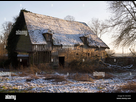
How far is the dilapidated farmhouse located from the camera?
54.5 feet

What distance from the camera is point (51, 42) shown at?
17562 mm

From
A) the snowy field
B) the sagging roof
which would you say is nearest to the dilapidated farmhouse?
the sagging roof

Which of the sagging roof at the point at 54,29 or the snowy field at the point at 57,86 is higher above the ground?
the sagging roof at the point at 54,29

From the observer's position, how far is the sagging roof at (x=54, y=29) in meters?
17.5

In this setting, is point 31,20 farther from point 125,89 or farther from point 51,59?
point 125,89

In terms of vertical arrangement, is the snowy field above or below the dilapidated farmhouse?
below

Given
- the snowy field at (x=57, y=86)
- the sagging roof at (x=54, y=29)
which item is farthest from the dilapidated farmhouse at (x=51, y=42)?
the snowy field at (x=57, y=86)

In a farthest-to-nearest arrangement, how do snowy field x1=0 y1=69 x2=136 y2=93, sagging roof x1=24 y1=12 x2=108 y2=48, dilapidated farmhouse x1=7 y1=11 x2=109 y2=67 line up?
sagging roof x1=24 y1=12 x2=108 y2=48 < dilapidated farmhouse x1=7 y1=11 x2=109 y2=67 < snowy field x1=0 y1=69 x2=136 y2=93

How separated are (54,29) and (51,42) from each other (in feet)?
12.2

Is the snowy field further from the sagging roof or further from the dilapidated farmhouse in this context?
the sagging roof

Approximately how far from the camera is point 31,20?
19.3 m

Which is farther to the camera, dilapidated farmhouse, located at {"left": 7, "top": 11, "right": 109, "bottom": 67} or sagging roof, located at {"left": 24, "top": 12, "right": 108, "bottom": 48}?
sagging roof, located at {"left": 24, "top": 12, "right": 108, "bottom": 48}

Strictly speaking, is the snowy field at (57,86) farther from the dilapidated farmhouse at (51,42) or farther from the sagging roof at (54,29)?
the sagging roof at (54,29)

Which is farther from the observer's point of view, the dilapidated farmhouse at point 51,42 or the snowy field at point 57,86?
the dilapidated farmhouse at point 51,42
